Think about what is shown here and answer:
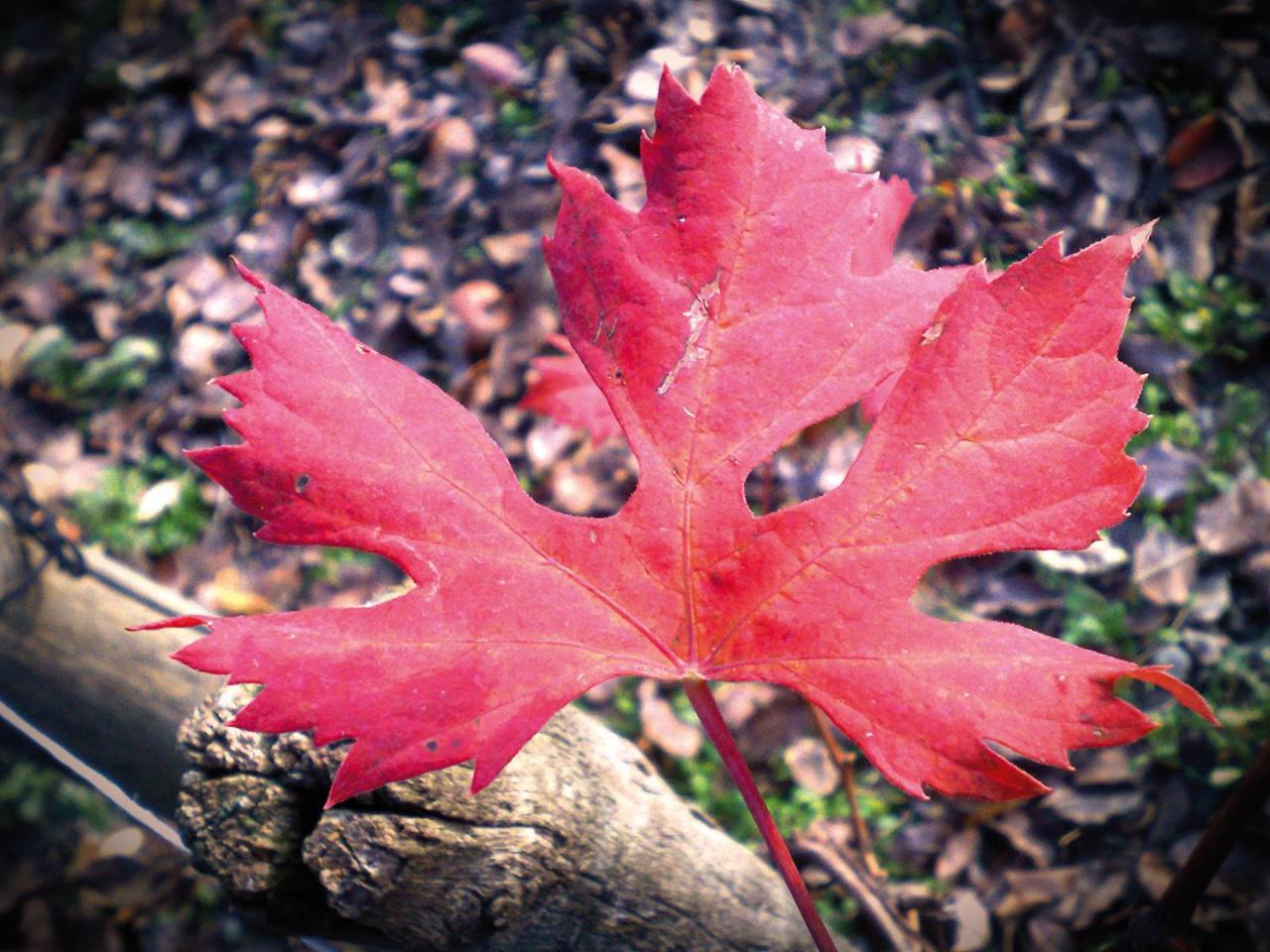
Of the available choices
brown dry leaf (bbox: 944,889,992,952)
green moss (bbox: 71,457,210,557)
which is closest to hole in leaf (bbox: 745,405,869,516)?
brown dry leaf (bbox: 944,889,992,952)

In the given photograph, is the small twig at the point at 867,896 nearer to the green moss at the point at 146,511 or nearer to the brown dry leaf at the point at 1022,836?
the brown dry leaf at the point at 1022,836

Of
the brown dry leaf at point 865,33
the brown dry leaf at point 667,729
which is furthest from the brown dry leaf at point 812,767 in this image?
the brown dry leaf at point 865,33

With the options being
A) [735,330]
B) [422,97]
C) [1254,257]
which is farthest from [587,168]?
[735,330]

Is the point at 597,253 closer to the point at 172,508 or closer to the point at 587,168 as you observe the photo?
the point at 587,168

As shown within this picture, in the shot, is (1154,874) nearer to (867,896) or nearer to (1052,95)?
(867,896)

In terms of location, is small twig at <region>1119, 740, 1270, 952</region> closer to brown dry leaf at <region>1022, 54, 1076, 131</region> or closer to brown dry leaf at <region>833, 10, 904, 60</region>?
brown dry leaf at <region>1022, 54, 1076, 131</region>

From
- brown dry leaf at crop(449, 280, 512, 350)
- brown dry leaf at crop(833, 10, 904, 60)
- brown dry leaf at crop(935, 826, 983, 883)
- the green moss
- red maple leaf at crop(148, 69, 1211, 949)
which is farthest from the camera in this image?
the green moss
